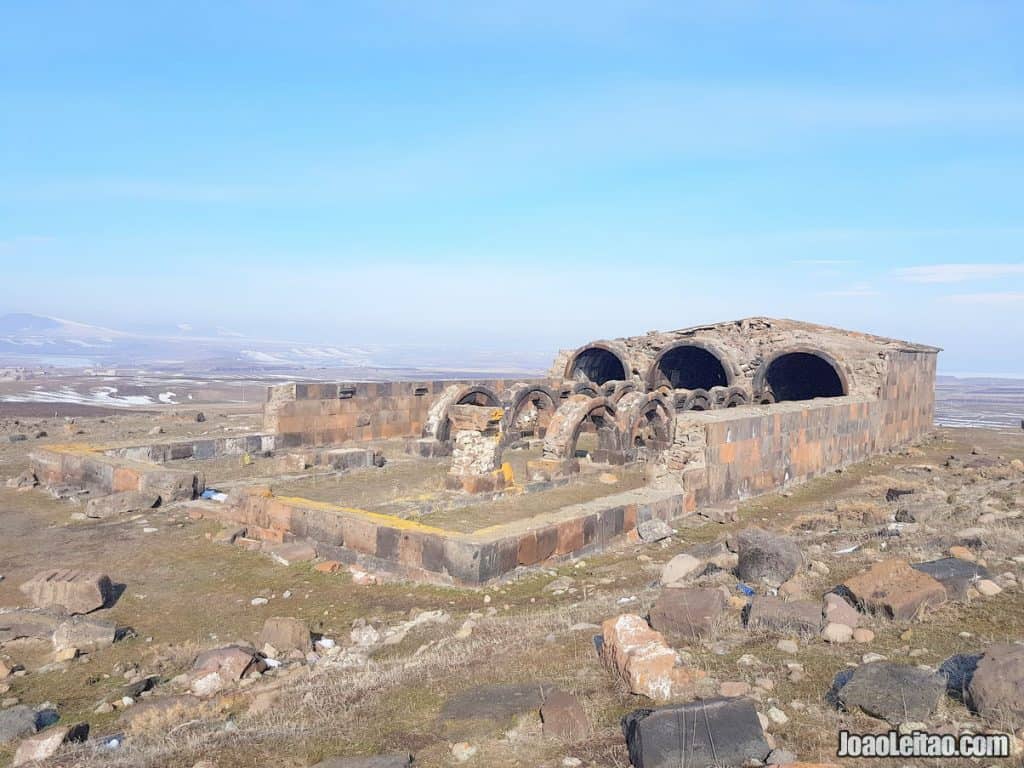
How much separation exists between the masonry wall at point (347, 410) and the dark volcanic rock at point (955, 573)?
11.3 m

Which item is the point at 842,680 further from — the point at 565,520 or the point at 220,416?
the point at 220,416

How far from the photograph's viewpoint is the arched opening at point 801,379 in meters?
20.8

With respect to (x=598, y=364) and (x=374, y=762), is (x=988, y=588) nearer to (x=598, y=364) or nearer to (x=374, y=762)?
(x=374, y=762)

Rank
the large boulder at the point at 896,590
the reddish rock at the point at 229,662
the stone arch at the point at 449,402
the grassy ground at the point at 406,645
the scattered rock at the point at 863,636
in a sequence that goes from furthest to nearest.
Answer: the stone arch at the point at 449,402 < the reddish rock at the point at 229,662 < the large boulder at the point at 896,590 < the scattered rock at the point at 863,636 < the grassy ground at the point at 406,645

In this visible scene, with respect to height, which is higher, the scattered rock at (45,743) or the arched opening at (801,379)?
the arched opening at (801,379)

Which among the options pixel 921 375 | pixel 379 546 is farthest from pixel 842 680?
pixel 921 375

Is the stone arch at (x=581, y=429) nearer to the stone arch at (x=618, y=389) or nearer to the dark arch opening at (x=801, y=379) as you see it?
the stone arch at (x=618, y=389)

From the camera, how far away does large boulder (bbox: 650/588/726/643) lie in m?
4.59

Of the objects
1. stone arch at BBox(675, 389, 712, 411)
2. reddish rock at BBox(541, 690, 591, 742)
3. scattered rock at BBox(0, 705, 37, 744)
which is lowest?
scattered rock at BBox(0, 705, 37, 744)

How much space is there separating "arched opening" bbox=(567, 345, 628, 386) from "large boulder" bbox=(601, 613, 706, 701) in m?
16.6

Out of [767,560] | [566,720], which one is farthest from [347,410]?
[566,720]

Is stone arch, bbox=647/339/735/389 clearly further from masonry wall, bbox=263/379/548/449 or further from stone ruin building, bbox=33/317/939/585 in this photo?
masonry wall, bbox=263/379/548/449

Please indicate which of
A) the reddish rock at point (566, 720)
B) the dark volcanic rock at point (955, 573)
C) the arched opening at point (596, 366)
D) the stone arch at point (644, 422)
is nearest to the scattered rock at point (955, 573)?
the dark volcanic rock at point (955, 573)

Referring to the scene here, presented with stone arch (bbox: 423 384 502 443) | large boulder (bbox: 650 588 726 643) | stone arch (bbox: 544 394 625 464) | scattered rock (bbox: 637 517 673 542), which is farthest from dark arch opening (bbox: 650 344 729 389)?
large boulder (bbox: 650 588 726 643)
